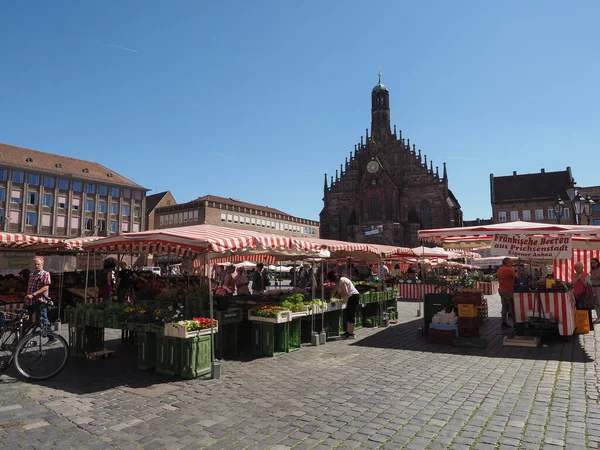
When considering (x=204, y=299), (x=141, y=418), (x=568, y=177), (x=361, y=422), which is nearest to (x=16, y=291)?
(x=204, y=299)

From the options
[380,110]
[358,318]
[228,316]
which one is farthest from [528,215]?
[228,316]

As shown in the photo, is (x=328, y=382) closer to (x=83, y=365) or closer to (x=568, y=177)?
(x=83, y=365)

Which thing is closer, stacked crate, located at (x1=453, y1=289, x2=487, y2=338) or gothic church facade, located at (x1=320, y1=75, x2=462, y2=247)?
stacked crate, located at (x1=453, y1=289, x2=487, y2=338)

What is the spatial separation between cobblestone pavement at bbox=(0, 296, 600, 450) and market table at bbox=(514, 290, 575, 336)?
1.36 meters

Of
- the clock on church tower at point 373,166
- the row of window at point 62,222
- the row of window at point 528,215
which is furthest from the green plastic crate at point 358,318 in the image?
the row of window at point 528,215

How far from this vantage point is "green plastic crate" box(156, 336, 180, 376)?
6.96 metres

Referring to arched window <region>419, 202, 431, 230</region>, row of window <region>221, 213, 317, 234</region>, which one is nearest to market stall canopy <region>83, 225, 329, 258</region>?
arched window <region>419, 202, 431, 230</region>

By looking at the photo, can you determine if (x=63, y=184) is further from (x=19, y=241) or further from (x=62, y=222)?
(x=19, y=241)

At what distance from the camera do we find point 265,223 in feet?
250

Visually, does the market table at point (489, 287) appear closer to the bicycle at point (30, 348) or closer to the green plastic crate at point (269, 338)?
the green plastic crate at point (269, 338)

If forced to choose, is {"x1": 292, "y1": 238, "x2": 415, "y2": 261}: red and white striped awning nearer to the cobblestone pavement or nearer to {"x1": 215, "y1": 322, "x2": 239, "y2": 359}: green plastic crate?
{"x1": 215, "y1": 322, "x2": 239, "y2": 359}: green plastic crate

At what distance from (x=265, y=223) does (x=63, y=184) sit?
32.3m

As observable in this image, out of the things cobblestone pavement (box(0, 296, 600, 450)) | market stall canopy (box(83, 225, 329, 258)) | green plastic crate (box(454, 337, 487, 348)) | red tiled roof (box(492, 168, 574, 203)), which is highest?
red tiled roof (box(492, 168, 574, 203))

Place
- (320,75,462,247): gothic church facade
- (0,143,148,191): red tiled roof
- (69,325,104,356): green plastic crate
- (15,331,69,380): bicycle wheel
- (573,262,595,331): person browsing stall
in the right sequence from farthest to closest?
(320,75,462,247): gothic church facade < (0,143,148,191): red tiled roof < (573,262,595,331): person browsing stall < (69,325,104,356): green plastic crate < (15,331,69,380): bicycle wheel
